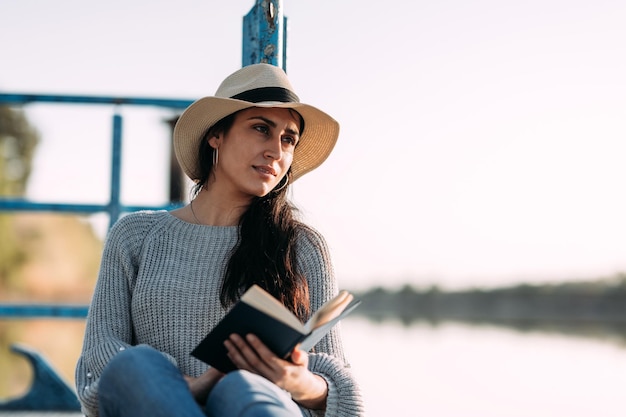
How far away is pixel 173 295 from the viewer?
2.12m

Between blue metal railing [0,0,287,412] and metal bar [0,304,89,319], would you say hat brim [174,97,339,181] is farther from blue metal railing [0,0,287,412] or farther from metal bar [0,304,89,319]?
metal bar [0,304,89,319]

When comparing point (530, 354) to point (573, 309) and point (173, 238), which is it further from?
point (573, 309)

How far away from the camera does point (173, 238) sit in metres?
2.23

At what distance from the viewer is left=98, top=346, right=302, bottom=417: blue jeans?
1639 millimetres

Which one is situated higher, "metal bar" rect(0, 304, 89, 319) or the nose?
the nose

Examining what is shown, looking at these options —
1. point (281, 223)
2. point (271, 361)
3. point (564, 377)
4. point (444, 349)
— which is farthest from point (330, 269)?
point (444, 349)

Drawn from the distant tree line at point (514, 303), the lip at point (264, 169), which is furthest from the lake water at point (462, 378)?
the distant tree line at point (514, 303)

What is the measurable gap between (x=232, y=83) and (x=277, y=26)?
376mm

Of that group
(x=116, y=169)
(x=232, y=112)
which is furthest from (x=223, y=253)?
(x=116, y=169)

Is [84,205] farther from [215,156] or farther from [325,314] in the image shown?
[325,314]

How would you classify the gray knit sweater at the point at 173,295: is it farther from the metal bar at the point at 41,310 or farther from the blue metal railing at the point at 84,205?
the metal bar at the point at 41,310

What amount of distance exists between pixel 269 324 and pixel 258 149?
59 cm

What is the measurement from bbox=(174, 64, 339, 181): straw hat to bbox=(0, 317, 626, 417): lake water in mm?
1151

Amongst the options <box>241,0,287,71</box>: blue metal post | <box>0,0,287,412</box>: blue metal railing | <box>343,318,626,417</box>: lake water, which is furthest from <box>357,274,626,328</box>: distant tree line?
<box>241,0,287,71</box>: blue metal post
